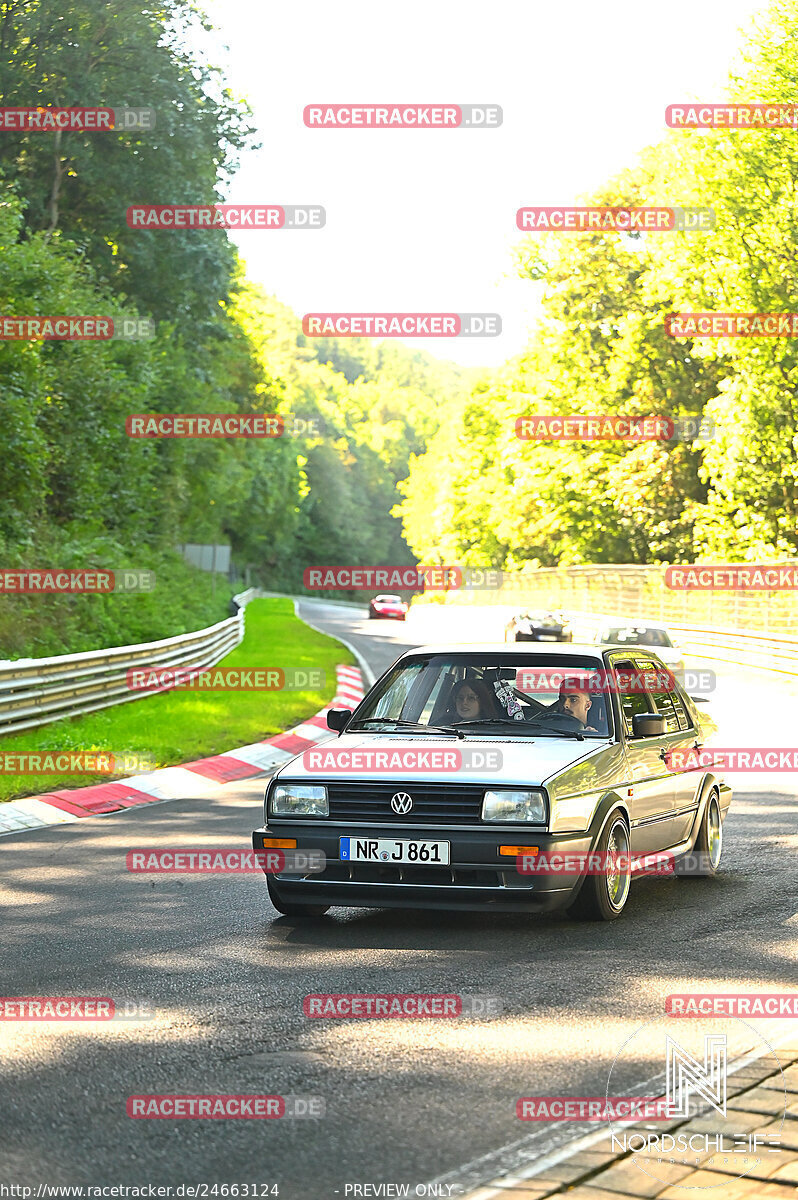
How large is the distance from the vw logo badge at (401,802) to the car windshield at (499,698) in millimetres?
884

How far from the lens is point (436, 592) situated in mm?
97250

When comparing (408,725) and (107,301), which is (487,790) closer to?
(408,725)

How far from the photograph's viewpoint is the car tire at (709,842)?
9.60 meters

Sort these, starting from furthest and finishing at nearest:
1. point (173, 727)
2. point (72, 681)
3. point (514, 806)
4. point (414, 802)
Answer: point (173, 727) < point (72, 681) < point (414, 802) < point (514, 806)

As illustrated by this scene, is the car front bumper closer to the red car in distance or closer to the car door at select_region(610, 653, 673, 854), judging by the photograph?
the car door at select_region(610, 653, 673, 854)

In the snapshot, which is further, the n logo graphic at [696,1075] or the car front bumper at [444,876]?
the car front bumper at [444,876]

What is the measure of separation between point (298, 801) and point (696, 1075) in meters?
3.19

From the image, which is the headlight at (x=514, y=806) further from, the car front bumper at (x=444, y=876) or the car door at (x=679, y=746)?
the car door at (x=679, y=746)

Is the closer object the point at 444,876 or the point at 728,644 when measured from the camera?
the point at 444,876

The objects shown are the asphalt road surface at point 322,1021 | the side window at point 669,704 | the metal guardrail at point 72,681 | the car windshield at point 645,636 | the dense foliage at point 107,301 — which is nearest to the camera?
the asphalt road surface at point 322,1021

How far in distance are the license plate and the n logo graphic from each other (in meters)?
2.00

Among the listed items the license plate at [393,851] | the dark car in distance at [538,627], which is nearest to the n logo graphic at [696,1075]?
the license plate at [393,851]

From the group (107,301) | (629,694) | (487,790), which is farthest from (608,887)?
(107,301)

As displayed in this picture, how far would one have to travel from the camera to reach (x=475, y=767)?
7645mm
